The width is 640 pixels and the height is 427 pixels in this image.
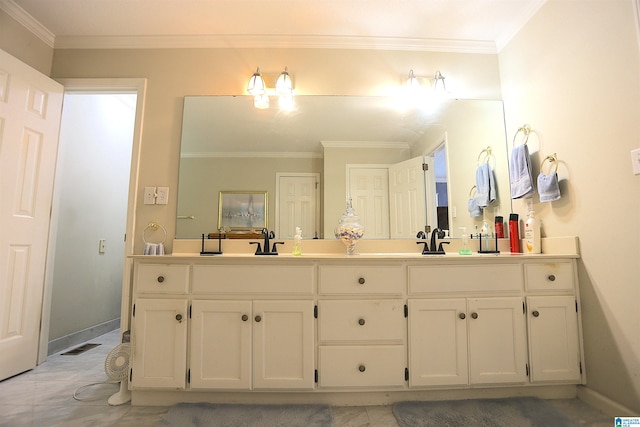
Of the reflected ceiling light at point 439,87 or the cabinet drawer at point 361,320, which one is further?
the reflected ceiling light at point 439,87

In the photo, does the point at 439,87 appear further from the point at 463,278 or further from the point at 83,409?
the point at 83,409

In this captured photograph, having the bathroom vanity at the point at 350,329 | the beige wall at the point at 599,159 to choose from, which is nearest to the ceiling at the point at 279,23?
the beige wall at the point at 599,159

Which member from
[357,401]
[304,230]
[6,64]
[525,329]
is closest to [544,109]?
[525,329]

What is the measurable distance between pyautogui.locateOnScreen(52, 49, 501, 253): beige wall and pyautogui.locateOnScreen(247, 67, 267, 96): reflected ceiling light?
104mm

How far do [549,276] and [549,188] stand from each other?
1.68 feet

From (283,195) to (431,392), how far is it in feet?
4.96

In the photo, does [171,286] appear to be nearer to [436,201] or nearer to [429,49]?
[436,201]

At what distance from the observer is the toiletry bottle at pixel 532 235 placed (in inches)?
75.6

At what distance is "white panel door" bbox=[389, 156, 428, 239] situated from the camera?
7.22ft

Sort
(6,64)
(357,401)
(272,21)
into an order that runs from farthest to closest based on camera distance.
→ (272,21) < (6,64) < (357,401)

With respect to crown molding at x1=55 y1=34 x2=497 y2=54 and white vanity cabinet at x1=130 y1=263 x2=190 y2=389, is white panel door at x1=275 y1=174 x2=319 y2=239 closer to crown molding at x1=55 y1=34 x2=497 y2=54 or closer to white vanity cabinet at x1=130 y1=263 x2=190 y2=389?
white vanity cabinet at x1=130 y1=263 x2=190 y2=389

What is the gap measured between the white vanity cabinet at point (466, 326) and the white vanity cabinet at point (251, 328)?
0.59 metres

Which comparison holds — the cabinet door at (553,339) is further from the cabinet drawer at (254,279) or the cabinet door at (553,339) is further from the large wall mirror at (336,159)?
the cabinet drawer at (254,279)

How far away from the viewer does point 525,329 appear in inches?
65.9
